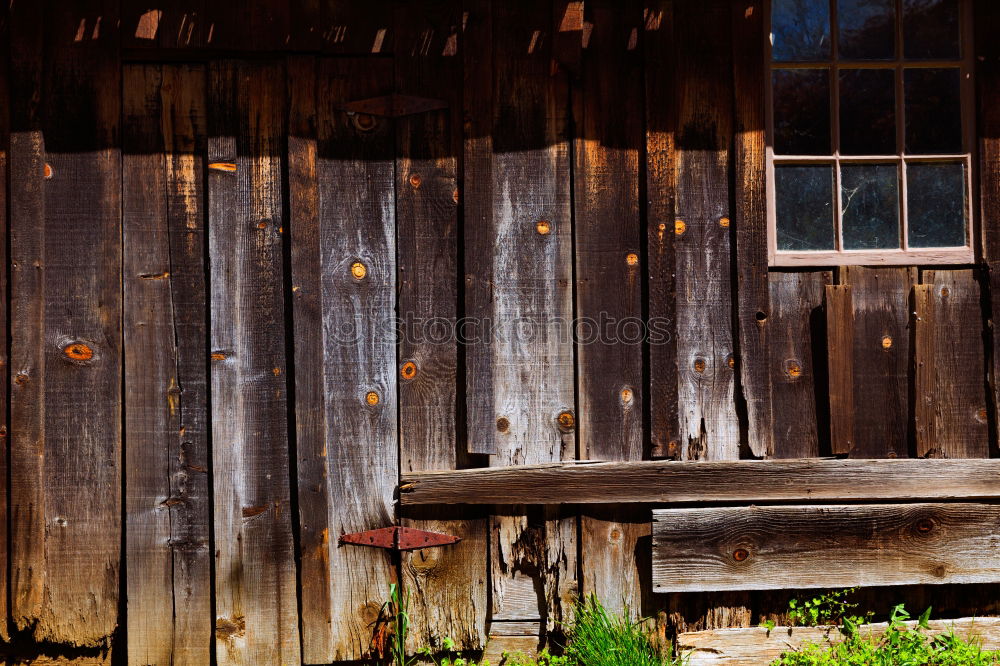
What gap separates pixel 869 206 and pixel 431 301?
1991mm

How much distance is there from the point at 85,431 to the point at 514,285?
1.87 m

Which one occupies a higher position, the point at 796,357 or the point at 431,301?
the point at 431,301

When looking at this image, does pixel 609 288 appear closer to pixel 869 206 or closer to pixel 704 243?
pixel 704 243

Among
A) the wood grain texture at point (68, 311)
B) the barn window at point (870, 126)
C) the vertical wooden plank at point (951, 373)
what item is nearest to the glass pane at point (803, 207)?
the barn window at point (870, 126)

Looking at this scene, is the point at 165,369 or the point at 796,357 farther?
the point at 796,357

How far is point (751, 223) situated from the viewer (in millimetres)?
2979

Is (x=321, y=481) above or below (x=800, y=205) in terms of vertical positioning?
below

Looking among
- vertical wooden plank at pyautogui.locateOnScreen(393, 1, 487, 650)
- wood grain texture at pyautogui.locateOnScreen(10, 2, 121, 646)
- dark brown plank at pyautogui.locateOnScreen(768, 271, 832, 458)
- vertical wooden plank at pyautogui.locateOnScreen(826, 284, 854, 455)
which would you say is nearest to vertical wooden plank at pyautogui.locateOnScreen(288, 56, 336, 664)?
vertical wooden plank at pyautogui.locateOnScreen(393, 1, 487, 650)

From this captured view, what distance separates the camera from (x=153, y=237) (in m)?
2.87

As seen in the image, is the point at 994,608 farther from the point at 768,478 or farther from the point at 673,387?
the point at 673,387

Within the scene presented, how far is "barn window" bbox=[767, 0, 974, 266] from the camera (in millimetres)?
3076

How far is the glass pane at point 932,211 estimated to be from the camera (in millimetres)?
3090

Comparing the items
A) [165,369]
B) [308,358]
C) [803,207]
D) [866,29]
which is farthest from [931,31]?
[165,369]

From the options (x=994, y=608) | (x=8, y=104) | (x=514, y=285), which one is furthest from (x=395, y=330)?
(x=994, y=608)
